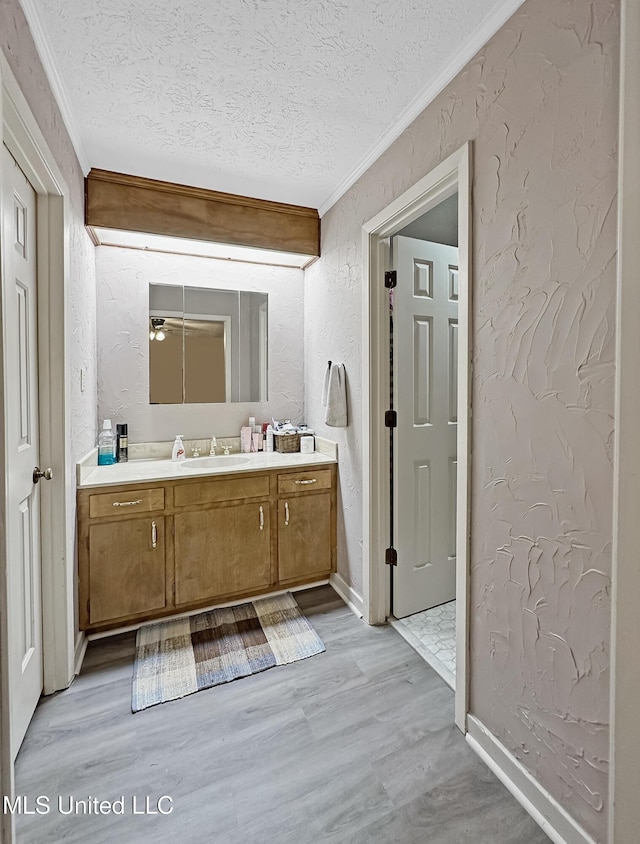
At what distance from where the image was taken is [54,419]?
62.4 inches

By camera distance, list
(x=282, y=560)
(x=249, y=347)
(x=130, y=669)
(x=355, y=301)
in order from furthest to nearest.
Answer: (x=249, y=347)
(x=282, y=560)
(x=355, y=301)
(x=130, y=669)

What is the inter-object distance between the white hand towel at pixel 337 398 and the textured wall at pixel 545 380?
40.2 inches

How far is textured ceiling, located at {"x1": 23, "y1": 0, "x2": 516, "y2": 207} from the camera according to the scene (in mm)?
1207

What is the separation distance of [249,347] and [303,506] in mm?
1177

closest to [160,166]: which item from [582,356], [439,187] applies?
[439,187]

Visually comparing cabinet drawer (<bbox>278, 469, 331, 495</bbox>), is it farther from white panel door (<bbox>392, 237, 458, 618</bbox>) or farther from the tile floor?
the tile floor

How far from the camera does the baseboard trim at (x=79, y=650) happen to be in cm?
177

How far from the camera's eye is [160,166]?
2.02m

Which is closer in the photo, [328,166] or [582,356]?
[582,356]

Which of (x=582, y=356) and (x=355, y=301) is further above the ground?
(x=355, y=301)

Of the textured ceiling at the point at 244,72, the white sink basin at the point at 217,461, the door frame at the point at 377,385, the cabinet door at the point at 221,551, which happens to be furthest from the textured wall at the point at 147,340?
the door frame at the point at 377,385

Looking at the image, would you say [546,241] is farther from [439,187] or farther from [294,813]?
[294,813]

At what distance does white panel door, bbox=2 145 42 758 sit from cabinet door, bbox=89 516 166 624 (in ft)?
1.13
